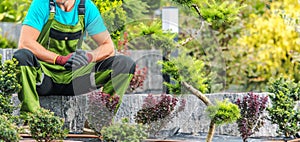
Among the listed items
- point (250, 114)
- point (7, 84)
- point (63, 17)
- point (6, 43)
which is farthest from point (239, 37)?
point (7, 84)

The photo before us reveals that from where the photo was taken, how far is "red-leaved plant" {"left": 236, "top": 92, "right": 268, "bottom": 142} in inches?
171

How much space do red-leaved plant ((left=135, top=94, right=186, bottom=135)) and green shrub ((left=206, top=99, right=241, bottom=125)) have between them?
219 mm

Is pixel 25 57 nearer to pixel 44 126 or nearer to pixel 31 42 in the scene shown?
pixel 31 42

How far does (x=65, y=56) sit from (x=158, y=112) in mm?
853

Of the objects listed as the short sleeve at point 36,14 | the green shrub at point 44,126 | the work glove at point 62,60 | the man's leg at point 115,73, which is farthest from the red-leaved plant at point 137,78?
the green shrub at point 44,126

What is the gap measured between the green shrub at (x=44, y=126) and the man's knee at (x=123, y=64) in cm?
82

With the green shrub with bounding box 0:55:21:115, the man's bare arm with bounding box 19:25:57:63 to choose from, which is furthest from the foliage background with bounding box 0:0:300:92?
the green shrub with bounding box 0:55:21:115

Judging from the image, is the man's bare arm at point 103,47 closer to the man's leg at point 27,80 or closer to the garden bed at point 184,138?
the man's leg at point 27,80

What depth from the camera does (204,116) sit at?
4.29 metres

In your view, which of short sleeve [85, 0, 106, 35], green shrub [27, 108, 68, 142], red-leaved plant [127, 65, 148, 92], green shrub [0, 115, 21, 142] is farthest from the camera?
red-leaved plant [127, 65, 148, 92]

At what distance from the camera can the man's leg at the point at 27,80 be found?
4.19m

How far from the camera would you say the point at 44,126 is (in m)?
3.49

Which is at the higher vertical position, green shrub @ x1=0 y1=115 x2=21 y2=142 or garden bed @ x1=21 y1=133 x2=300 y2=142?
green shrub @ x1=0 y1=115 x2=21 y2=142

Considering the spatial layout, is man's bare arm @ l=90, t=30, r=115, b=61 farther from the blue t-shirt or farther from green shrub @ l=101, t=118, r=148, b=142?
green shrub @ l=101, t=118, r=148, b=142
